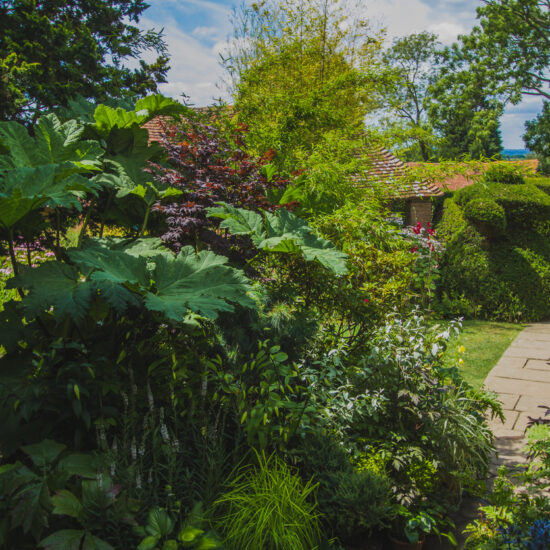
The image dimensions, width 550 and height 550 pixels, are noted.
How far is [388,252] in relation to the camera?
4387mm

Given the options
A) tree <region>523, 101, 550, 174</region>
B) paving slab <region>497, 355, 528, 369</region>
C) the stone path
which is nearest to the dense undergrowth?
the stone path

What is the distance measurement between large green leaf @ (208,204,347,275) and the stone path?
166 cm

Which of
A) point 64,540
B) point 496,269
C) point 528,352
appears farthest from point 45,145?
point 496,269

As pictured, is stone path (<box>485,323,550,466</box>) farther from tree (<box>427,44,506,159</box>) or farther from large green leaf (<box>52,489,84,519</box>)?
tree (<box>427,44,506,159</box>)

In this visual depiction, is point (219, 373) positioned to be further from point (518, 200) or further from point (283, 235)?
point (518, 200)

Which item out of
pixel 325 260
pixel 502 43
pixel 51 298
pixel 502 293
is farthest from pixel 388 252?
pixel 502 43

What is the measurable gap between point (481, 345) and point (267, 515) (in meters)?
6.16

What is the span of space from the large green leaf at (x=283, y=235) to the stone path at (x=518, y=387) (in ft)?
5.45

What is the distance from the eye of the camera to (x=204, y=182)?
401 centimetres

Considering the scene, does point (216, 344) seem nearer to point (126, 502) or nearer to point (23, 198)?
point (126, 502)

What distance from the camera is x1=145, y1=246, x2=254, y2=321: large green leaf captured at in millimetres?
2559

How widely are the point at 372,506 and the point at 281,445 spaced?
597 millimetres

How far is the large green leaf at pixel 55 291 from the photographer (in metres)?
2.34

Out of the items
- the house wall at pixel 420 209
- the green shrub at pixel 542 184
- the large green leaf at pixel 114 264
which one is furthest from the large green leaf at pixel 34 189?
the green shrub at pixel 542 184
